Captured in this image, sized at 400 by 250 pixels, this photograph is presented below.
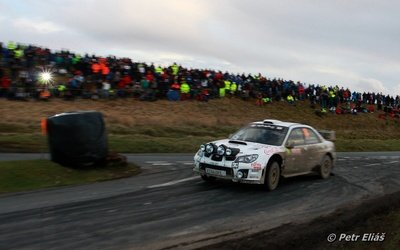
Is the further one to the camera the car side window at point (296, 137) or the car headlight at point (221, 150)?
the car side window at point (296, 137)

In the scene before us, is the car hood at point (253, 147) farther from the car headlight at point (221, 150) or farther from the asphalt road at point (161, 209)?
the asphalt road at point (161, 209)

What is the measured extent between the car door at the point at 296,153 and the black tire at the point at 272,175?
1.18ft

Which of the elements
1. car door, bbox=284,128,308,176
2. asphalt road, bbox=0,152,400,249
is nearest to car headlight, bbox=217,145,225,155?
asphalt road, bbox=0,152,400,249

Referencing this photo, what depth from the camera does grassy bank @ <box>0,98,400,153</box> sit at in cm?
2044

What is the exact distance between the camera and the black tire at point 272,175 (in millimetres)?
10867

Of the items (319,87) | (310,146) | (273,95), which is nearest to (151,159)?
(310,146)

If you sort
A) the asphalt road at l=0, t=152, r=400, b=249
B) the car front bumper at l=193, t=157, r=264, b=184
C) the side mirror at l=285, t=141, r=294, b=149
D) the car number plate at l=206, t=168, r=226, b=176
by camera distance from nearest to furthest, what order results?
the asphalt road at l=0, t=152, r=400, b=249, the car front bumper at l=193, t=157, r=264, b=184, the car number plate at l=206, t=168, r=226, b=176, the side mirror at l=285, t=141, r=294, b=149

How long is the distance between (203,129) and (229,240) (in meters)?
22.8

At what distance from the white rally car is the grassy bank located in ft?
27.1

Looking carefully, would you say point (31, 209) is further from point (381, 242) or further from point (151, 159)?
point (151, 159)

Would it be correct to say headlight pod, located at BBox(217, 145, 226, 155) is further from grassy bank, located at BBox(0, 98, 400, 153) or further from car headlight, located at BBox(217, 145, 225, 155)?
grassy bank, located at BBox(0, 98, 400, 153)

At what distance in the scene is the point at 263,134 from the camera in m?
11.8

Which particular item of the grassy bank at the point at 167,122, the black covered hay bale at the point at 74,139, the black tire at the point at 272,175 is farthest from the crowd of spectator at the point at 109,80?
the black tire at the point at 272,175

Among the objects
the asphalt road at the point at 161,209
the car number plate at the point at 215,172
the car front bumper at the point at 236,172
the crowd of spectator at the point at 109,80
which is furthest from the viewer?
the crowd of spectator at the point at 109,80
